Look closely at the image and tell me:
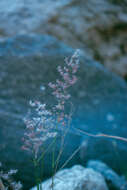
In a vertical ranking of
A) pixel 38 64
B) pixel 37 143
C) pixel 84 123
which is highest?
pixel 37 143

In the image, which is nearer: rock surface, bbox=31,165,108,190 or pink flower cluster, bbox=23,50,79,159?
pink flower cluster, bbox=23,50,79,159

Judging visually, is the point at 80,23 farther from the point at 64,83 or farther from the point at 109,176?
the point at 64,83

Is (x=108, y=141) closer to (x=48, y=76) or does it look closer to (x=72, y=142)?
(x=72, y=142)

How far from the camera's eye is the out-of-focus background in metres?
1.44

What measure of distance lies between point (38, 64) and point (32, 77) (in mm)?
147

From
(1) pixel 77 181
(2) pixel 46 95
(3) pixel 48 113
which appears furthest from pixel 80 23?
(3) pixel 48 113

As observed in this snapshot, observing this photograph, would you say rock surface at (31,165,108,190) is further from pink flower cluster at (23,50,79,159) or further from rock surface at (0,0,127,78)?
rock surface at (0,0,127,78)

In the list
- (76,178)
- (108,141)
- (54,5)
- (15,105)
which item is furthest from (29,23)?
(76,178)

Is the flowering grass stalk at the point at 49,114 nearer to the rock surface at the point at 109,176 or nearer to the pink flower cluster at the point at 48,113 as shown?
the pink flower cluster at the point at 48,113

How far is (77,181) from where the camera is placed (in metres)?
1.10

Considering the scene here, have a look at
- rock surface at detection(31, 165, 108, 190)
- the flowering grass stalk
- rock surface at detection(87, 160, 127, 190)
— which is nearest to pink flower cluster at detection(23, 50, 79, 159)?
the flowering grass stalk

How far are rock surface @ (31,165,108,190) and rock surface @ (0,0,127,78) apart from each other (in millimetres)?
2234

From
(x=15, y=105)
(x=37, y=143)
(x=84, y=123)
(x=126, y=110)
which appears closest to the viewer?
(x=37, y=143)

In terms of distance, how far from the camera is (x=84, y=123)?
1728 mm
